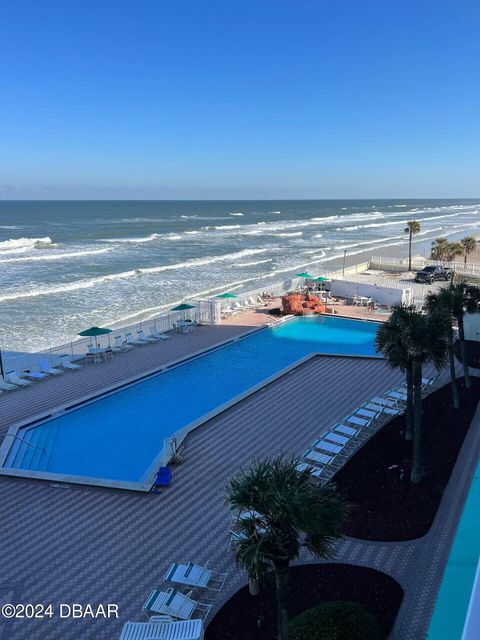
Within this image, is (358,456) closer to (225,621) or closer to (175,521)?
(175,521)

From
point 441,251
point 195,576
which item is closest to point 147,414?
point 195,576

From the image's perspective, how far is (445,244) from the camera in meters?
36.0

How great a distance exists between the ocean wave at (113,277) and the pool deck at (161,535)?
23.5 metres

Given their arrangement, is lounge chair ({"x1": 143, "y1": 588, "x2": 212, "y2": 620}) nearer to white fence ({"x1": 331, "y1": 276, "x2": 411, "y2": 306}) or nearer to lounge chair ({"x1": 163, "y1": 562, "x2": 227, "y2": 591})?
lounge chair ({"x1": 163, "y1": 562, "x2": 227, "y2": 591})

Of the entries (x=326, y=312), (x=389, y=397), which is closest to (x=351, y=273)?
(x=326, y=312)

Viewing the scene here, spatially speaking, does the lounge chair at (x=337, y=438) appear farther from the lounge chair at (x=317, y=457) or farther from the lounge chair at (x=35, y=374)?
the lounge chair at (x=35, y=374)

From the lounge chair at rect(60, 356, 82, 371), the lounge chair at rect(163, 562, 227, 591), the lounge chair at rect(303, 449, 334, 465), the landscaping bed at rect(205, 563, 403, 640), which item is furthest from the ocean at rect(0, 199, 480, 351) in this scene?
the landscaping bed at rect(205, 563, 403, 640)

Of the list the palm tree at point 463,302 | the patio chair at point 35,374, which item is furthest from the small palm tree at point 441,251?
the patio chair at point 35,374

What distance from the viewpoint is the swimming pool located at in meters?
10.8

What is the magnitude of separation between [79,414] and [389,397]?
26.8ft

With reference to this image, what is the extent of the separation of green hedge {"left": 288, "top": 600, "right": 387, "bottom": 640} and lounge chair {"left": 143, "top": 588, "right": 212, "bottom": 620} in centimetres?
143

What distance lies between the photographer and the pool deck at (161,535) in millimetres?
6785

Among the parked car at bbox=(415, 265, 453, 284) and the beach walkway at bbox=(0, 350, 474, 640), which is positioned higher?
the parked car at bbox=(415, 265, 453, 284)

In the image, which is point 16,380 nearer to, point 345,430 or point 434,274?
point 345,430
